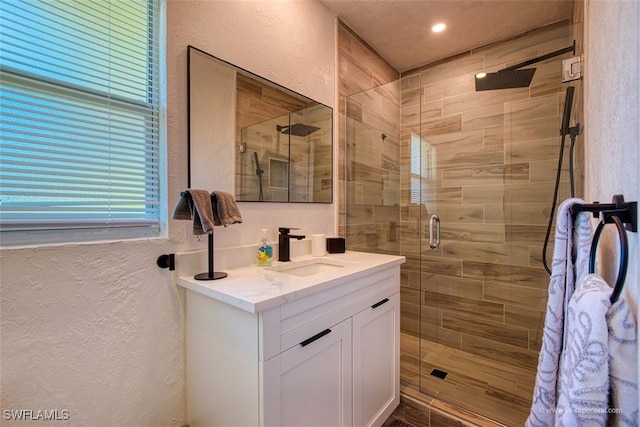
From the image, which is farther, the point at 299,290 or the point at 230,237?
the point at 230,237

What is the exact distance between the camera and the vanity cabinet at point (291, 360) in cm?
90

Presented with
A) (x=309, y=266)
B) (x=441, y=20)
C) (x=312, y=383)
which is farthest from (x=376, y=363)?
(x=441, y=20)

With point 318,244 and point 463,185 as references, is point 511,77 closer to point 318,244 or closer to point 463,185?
point 463,185

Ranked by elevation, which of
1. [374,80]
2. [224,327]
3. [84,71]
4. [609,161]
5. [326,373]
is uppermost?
[374,80]

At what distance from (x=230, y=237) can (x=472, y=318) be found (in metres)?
2.06

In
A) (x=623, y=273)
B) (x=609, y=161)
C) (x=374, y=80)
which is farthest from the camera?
(x=374, y=80)

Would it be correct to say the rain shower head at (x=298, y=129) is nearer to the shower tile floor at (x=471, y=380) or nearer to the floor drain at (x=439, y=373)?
the shower tile floor at (x=471, y=380)

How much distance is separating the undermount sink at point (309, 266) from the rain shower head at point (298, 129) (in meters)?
0.79

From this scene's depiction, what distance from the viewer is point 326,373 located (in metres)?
1.10

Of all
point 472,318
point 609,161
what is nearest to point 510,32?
point 609,161

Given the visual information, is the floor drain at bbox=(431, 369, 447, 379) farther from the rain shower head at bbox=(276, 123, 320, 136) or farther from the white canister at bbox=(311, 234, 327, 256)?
the rain shower head at bbox=(276, 123, 320, 136)

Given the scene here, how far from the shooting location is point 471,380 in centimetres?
185

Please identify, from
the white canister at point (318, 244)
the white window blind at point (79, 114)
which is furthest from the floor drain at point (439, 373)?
the white window blind at point (79, 114)

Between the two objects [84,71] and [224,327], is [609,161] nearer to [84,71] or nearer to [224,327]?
[224,327]
